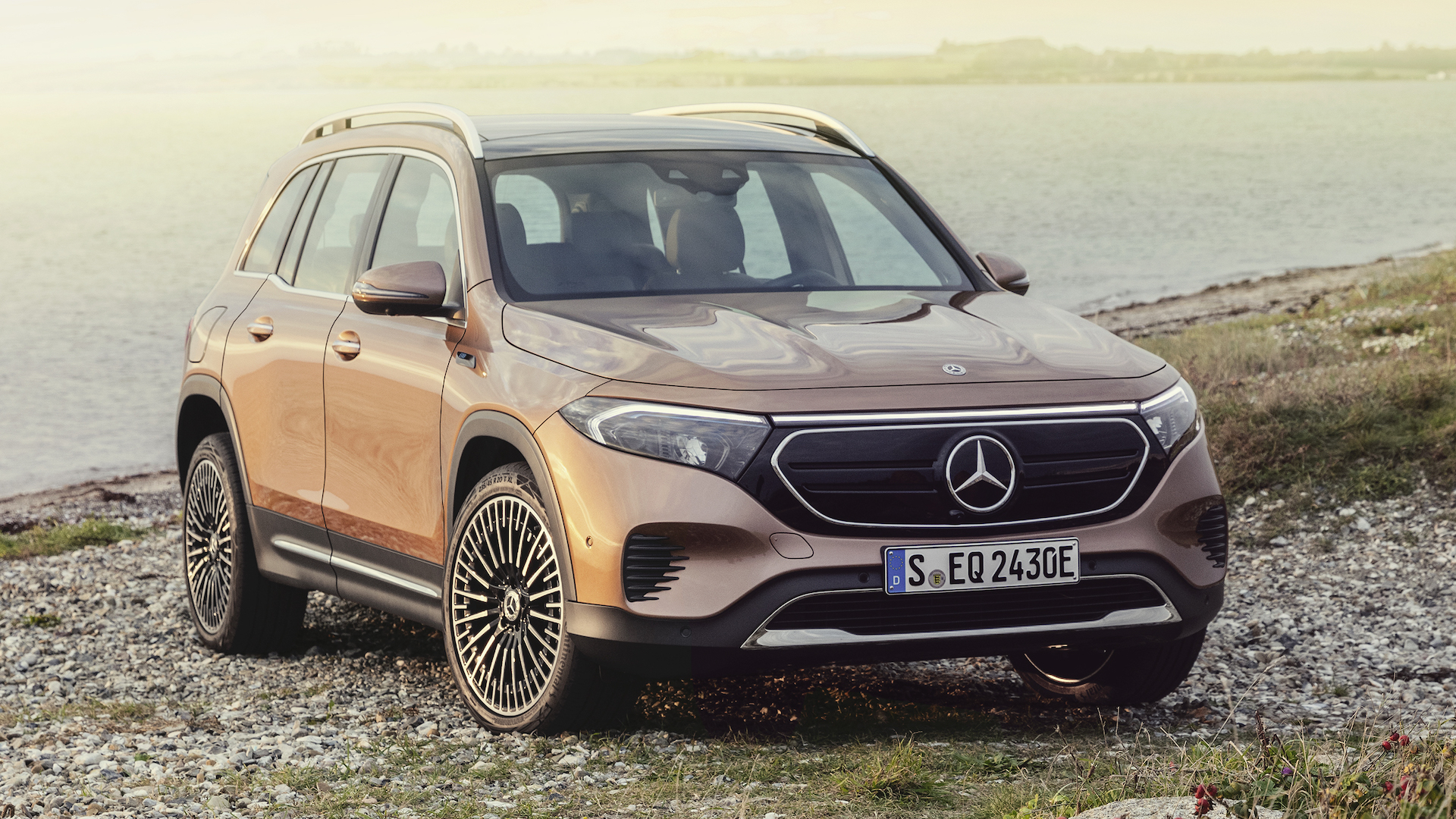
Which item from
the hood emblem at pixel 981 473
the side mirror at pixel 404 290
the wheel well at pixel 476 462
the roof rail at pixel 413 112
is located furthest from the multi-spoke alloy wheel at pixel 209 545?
the hood emblem at pixel 981 473

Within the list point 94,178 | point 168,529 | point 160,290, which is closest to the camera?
point 168,529

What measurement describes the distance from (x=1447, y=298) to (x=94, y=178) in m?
62.8

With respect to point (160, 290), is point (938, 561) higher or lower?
higher

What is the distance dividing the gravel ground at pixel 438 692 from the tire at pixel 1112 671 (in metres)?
0.08

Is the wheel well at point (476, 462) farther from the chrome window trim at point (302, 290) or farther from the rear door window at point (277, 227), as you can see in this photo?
the rear door window at point (277, 227)

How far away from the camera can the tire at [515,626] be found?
4.61 m

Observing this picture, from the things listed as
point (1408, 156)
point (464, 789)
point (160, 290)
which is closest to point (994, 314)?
point (464, 789)

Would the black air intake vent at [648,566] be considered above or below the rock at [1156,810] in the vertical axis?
above

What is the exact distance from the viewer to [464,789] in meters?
4.36

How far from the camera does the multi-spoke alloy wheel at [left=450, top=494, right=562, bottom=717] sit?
4.64 meters

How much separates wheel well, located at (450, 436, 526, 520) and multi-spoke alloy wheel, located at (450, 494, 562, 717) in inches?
7.1

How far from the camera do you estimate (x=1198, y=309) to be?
26641 mm

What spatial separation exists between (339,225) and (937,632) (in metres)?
3.22

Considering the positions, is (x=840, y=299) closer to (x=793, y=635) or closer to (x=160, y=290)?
(x=793, y=635)
